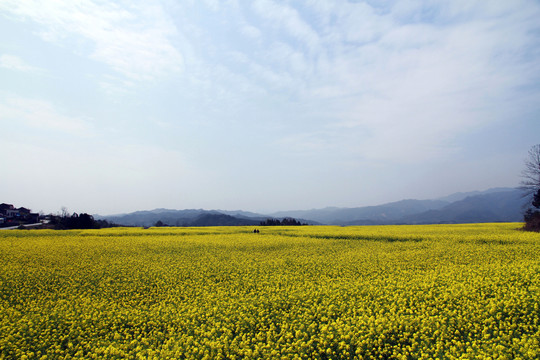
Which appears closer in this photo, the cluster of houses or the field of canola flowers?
the field of canola flowers

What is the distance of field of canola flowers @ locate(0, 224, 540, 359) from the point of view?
8.02 metres

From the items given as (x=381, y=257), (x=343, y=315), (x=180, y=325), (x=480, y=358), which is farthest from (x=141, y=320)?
(x=381, y=257)

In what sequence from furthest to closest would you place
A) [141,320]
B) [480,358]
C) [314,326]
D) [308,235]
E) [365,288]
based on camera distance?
[308,235]
[365,288]
[141,320]
[314,326]
[480,358]

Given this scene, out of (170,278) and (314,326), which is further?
(170,278)

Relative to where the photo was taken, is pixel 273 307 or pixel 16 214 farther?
pixel 16 214

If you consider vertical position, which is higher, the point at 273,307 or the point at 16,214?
the point at 16,214

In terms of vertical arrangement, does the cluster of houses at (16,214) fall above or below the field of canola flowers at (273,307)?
above

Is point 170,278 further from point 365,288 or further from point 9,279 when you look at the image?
point 365,288

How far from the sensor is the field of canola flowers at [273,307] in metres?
8.02

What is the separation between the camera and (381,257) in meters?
20.2

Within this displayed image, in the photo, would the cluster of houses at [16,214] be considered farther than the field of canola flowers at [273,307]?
Yes

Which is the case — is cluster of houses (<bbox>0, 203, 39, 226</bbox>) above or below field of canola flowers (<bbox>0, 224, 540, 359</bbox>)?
above

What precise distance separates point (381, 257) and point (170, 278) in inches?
558

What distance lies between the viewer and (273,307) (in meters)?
11.0
